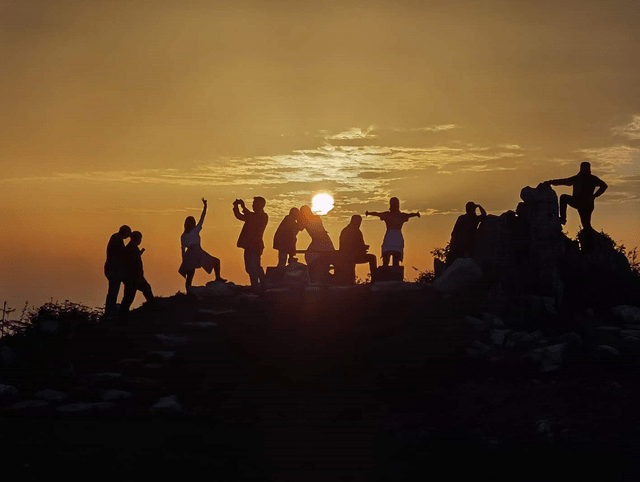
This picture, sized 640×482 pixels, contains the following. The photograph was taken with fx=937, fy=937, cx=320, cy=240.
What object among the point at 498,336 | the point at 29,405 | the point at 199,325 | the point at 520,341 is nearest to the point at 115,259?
the point at 199,325

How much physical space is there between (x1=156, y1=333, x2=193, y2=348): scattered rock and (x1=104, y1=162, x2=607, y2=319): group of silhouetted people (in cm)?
239

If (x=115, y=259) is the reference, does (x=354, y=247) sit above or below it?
above

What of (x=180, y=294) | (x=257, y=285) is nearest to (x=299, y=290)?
(x=257, y=285)

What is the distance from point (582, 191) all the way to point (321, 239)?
7418 mm

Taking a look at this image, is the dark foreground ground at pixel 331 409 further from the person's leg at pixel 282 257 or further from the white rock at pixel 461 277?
the person's leg at pixel 282 257

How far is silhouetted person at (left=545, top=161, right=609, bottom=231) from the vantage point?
22250mm

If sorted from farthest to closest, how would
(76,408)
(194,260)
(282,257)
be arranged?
(282,257)
(194,260)
(76,408)

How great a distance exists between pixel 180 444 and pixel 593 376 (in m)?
7.85

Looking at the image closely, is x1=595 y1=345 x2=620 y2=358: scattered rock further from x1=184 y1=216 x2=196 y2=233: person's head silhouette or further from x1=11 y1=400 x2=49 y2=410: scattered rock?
x1=184 y1=216 x2=196 y2=233: person's head silhouette

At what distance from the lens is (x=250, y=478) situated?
40.2 feet

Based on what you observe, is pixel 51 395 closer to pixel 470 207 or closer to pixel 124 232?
pixel 124 232

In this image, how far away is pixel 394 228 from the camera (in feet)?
82.4

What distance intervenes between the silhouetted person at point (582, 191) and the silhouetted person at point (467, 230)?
2450 millimetres

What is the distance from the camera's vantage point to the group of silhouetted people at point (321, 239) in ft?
73.6
